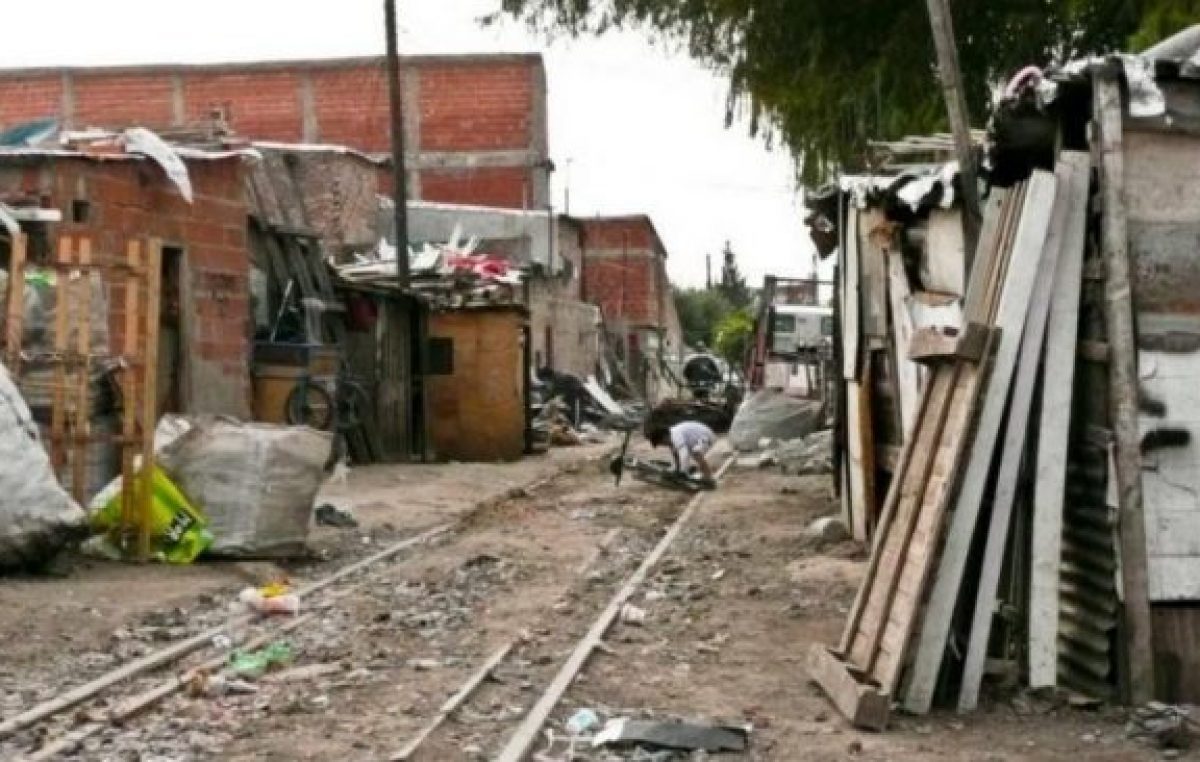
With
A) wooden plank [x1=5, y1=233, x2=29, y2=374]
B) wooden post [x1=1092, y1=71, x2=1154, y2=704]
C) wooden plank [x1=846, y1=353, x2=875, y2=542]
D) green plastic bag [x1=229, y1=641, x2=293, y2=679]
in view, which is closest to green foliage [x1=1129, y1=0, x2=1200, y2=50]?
wooden plank [x1=846, y1=353, x2=875, y2=542]

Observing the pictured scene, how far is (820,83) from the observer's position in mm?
13664

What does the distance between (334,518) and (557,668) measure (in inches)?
300

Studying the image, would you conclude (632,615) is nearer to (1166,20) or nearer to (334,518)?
(1166,20)

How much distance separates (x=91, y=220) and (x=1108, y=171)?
11.7 meters

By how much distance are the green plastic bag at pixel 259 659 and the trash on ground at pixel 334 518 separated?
6628 millimetres

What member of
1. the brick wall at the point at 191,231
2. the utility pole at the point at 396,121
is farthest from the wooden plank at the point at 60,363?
the utility pole at the point at 396,121

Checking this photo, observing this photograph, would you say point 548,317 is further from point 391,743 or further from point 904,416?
point 391,743

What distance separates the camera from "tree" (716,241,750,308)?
4092 inches

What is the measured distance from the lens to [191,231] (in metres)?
A: 18.1

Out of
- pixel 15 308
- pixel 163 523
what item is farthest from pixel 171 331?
pixel 15 308

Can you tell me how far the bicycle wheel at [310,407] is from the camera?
2039 centimetres

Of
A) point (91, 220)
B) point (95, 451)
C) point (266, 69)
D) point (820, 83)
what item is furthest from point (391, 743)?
point (266, 69)

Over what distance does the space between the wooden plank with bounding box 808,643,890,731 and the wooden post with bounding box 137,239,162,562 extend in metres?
5.79

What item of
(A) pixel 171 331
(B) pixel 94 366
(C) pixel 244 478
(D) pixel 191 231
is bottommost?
(C) pixel 244 478
